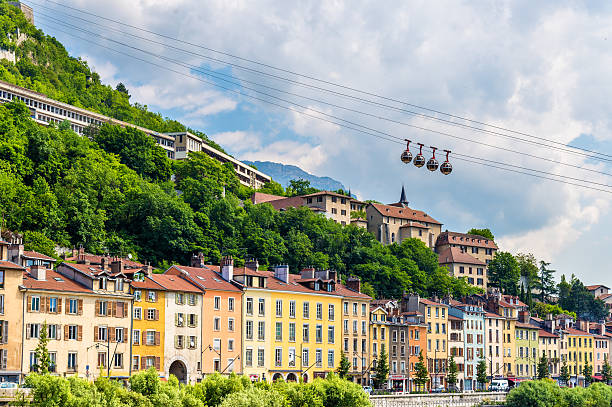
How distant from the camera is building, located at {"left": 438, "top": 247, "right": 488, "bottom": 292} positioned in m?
184

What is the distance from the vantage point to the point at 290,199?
601ft

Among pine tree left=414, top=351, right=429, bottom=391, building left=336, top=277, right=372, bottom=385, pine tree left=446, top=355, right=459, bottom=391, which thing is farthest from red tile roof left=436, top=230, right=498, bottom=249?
building left=336, top=277, right=372, bottom=385

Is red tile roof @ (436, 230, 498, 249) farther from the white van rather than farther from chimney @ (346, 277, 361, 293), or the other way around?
chimney @ (346, 277, 361, 293)

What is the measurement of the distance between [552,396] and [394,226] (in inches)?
3962

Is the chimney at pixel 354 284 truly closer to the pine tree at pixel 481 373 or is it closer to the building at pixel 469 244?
the pine tree at pixel 481 373

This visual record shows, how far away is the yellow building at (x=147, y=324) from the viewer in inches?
3103

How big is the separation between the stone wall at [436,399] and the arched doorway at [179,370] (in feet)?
54.4

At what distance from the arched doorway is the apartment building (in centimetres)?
581

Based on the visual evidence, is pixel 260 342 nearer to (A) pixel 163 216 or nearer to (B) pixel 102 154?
(A) pixel 163 216

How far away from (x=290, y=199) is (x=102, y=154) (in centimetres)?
4619

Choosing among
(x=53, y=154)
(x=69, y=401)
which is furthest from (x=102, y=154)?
(x=69, y=401)

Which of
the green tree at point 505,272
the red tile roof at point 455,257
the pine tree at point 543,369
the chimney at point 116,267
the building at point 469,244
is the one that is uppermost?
the building at point 469,244

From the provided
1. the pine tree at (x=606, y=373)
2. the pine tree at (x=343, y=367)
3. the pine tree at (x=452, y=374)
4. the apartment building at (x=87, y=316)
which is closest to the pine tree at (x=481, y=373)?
the pine tree at (x=452, y=374)

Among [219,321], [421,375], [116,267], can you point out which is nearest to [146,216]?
[219,321]
